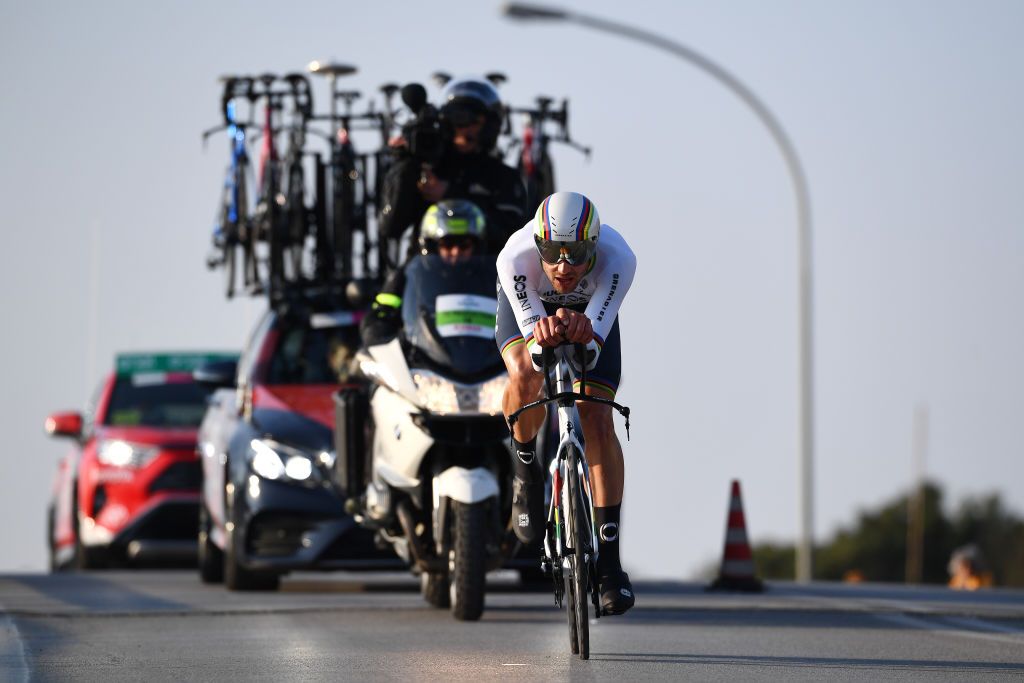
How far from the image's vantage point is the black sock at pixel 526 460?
10586 millimetres

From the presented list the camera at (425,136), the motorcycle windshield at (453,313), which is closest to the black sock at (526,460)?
the motorcycle windshield at (453,313)

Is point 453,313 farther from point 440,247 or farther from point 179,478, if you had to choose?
point 179,478

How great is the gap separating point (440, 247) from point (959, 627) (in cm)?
344

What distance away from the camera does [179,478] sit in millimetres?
19859

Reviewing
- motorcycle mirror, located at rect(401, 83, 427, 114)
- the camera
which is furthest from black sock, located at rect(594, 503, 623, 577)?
motorcycle mirror, located at rect(401, 83, 427, 114)

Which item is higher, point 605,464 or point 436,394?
point 436,394


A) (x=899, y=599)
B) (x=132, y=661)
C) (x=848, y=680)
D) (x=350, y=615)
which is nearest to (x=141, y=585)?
(x=350, y=615)

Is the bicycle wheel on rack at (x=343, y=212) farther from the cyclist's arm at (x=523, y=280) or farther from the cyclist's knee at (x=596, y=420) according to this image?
the cyclist's knee at (x=596, y=420)

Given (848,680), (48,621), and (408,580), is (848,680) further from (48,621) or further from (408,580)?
(408,580)

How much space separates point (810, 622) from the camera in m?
13.0

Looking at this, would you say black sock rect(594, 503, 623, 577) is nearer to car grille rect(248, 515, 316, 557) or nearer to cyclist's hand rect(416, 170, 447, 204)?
cyclist's hand rect(416, 170, 447, 204)

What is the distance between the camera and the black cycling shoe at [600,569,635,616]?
9969 millimetres

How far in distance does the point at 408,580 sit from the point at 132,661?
8.47 meters

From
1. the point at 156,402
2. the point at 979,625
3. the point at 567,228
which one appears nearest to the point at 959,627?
the point at 979,625
